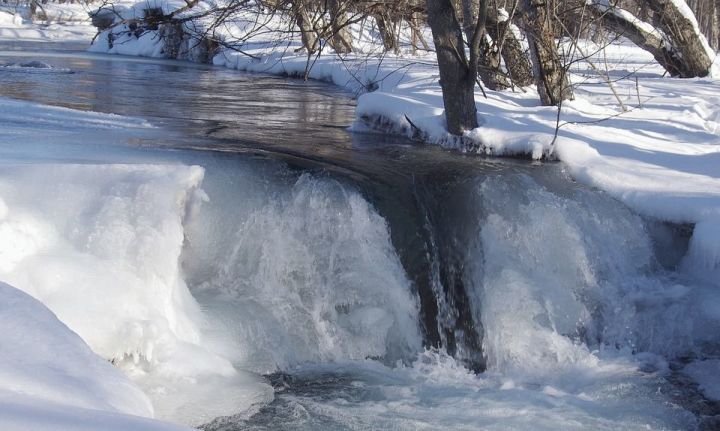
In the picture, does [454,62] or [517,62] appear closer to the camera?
[454,62]

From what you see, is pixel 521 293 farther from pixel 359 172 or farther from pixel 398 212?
pixel 359 172

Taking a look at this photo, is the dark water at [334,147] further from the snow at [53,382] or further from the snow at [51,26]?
the snow at [51,26]

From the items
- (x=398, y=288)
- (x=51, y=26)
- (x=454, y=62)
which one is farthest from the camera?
(x=51, y=26)

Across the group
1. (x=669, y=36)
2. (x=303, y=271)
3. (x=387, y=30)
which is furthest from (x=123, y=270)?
(x=669, y=36)

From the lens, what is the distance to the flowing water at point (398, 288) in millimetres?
4527

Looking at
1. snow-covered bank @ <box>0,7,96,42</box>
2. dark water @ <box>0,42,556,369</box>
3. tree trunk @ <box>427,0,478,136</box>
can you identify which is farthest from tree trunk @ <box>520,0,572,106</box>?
snow-covered bank @ <box>0,7,96,42</box>

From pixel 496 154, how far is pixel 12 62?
11.2 meters

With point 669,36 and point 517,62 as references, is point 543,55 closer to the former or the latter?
point 517,62

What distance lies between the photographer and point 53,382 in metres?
2.38

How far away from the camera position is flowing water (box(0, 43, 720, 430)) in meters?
4.53

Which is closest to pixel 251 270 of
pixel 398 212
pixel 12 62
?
pixel 398 212

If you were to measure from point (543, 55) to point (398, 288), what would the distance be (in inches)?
168

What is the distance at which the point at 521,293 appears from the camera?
5598 millimetres

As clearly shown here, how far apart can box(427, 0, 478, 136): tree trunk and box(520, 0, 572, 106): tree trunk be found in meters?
1.22
